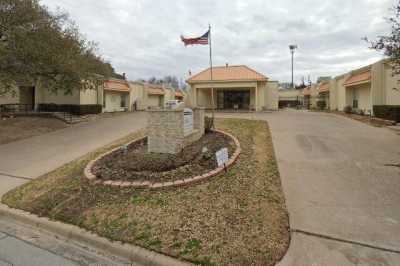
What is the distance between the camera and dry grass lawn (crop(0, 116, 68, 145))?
11.8 m

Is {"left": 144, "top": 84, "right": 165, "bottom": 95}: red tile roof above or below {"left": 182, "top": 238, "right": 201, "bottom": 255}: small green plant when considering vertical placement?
above

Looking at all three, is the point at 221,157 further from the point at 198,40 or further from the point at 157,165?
the point at 198,40

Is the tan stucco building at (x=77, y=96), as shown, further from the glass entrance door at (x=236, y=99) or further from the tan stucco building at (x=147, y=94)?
the glass entrance door at (x=236, y=99)

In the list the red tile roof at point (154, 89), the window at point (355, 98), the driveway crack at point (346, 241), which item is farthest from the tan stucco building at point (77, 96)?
the window at point (355, 98)

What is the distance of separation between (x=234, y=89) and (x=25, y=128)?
19.0 metres

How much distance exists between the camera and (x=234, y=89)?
26.0 m

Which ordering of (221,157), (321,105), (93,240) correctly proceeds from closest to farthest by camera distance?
(93,240), (221,157), (321,105)

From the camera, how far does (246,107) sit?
26.6m

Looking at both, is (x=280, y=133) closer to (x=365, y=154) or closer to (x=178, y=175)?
(x=365, y=154)

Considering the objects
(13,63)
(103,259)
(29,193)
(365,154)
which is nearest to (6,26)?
(13,63)

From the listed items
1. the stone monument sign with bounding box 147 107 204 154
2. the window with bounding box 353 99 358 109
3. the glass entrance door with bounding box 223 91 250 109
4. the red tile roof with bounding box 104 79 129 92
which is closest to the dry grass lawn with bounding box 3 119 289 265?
the stone monument sign with bounding box 147 107 204 154

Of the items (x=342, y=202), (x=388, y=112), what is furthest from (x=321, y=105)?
(x=342, y=202)

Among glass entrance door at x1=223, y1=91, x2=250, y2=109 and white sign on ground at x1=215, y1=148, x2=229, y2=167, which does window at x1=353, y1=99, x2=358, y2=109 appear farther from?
white sign on ground at x1=215, y1=148, x2=229, y2=167

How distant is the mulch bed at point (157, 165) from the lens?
5086 millimetres
